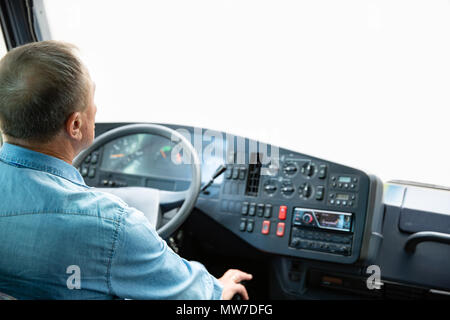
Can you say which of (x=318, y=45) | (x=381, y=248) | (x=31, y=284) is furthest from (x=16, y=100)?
(x=381, y=248)

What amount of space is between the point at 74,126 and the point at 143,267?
0.32 meters

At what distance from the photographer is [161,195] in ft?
5.04

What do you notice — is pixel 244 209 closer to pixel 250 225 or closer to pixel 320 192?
pixel 250 225

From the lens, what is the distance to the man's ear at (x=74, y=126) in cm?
82

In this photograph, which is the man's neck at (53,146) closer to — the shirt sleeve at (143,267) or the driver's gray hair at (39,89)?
the driver's gray hair at (39,89)

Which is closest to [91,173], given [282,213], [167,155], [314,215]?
[167,155]

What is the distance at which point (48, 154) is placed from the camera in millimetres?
822

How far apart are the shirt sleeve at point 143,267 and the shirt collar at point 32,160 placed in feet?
0.52

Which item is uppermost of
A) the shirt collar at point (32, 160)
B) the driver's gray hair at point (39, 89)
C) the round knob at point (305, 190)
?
the driver's gray hair at point (39, 89)

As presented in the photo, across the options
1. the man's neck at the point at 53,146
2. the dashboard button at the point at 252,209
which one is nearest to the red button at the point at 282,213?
the dashboard button at the point at 252,209

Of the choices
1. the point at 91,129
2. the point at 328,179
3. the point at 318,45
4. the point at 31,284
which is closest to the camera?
the point at 31,284

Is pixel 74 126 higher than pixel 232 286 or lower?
higher
